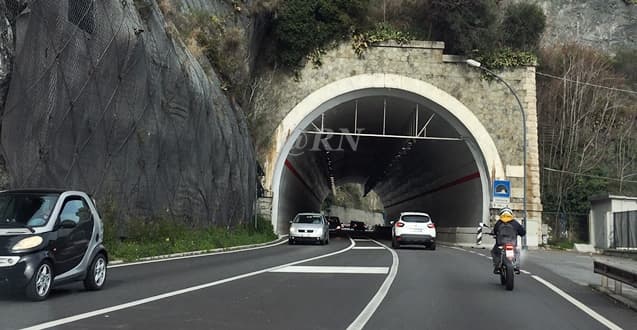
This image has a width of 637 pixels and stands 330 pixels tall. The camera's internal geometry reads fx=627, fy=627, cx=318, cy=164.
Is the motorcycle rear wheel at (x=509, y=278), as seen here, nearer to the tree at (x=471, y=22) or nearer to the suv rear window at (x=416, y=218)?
the suv rear window at (x=416, y=218)

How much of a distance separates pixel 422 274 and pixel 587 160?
103 ft

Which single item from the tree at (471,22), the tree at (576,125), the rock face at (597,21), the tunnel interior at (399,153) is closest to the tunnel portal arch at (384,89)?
the tunnel interior at (399,153)

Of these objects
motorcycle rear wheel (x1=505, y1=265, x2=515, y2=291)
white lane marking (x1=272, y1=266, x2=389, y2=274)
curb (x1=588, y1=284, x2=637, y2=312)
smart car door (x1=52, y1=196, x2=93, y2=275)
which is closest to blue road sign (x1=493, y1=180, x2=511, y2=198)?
white lane marking (x1=272, y1=266, x2=389, y2=274)

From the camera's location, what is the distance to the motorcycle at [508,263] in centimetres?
1209

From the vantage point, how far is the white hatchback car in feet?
89.0

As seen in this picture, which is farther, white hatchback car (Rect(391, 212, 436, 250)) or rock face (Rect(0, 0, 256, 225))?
white hatchback car (Rect(391, 212, 436, 250))

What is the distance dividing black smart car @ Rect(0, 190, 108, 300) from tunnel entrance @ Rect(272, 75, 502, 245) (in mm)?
24682

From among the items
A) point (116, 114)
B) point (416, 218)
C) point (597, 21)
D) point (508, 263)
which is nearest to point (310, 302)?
point (508, 263)

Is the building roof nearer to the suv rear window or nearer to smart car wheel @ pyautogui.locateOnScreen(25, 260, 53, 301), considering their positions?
the suv rear window

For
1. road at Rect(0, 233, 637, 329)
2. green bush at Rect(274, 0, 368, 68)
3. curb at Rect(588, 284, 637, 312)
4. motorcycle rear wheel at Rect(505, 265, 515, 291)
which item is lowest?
road at Rect(0, 233, 637, 329)

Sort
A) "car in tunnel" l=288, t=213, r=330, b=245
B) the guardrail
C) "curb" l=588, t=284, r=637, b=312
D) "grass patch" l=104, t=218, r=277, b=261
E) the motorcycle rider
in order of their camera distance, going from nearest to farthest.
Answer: "curb" l=588, t=284, r=637, b=312 < the guardrail < the motorcycle rider < "grass patch" l=104, t=218, r=277, b=261 < "car in tunnel" l=288, t=213, r=330, b=245

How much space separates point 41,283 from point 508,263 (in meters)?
8.32

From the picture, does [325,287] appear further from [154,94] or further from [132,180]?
[154,94]

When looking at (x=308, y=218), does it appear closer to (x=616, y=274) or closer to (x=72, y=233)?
(x=616, y=274)
